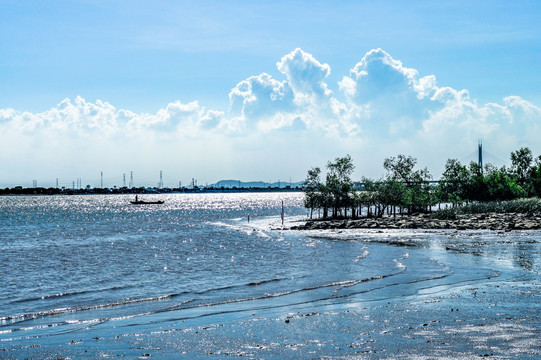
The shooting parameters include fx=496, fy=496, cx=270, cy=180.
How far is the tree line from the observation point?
97688mm

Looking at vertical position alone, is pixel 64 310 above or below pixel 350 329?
below

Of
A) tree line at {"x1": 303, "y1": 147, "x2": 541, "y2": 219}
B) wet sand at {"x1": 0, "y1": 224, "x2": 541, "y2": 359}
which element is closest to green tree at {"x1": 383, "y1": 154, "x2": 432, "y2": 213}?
tree line at {"x1": 303, "y1": 147, "x2": 541, "y2": 219}

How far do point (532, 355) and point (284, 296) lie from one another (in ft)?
46.1

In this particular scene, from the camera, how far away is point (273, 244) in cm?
5972

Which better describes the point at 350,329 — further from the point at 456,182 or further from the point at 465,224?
the point at 456,182

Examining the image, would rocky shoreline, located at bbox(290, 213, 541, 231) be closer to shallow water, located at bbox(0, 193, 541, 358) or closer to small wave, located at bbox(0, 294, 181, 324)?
shallow water, located at bbox(0, 193, 541, 358)

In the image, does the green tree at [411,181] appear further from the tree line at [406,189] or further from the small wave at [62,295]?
the small wave at [62,295]


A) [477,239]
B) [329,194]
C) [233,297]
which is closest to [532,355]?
[233,297]

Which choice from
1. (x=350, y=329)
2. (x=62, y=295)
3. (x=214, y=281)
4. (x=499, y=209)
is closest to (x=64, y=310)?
(x=62, y=295)

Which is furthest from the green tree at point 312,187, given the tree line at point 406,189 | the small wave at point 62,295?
the small wave at point 62,295

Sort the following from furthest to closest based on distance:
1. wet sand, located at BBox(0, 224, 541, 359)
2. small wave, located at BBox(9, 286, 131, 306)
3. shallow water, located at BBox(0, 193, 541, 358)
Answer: small wave, located at BBox(9, 286, 131, 306) < shallow water, located at BBox(0, 193, 541, 358) < wet sand, located at BBox(0, 224, 541, 359)

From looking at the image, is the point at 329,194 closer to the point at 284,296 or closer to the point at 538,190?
the point at 538,190

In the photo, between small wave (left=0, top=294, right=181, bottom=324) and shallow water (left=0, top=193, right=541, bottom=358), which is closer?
shallow water (left=0, top=193, right=541, bottom=358)

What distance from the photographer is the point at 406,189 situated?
102375mm
